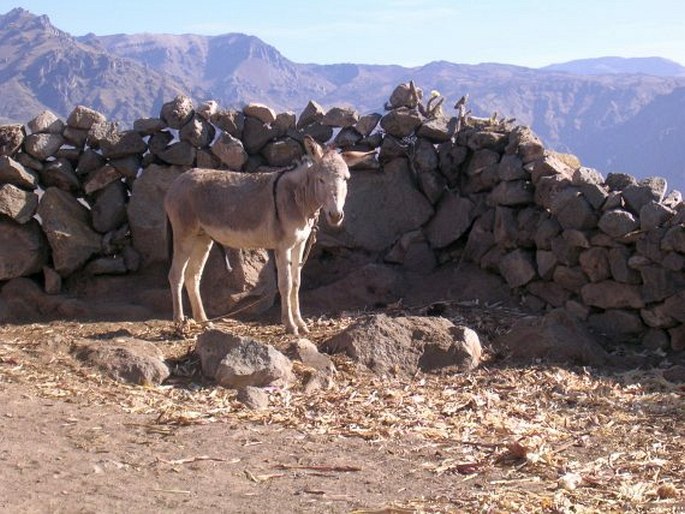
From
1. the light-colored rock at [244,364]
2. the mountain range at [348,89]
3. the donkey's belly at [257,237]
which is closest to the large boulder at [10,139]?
the donkey's belly at [257,237]

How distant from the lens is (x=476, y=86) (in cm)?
4872

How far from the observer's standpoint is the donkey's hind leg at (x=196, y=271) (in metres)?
9.88

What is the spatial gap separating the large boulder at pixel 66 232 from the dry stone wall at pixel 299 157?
0.6 inches

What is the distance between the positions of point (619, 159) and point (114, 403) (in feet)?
103

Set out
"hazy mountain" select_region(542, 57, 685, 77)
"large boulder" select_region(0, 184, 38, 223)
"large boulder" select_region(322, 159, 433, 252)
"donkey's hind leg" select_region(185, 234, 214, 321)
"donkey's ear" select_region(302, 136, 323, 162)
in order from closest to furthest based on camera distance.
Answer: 1. "donkey's ear" select_region(302, 136, 323, 162)
2. "donkey's hind leg" select_region(185, 234, 214, 321)
3. "large boulder" select_region(0, 184, 38, 223)
4. "large boulder" select_region(322, 159, 433, 252)
5. "hazy mountain" select_region(542, 57, 685, 77)

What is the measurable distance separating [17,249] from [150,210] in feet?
5.26

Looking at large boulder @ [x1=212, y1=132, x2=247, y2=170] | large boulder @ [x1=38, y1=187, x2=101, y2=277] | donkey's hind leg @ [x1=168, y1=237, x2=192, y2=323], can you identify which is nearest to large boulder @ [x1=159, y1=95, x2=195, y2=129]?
large boulder @ [x1=212, y1=132, x2=247, y2=170]

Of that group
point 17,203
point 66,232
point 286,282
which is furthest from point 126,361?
point 17,203

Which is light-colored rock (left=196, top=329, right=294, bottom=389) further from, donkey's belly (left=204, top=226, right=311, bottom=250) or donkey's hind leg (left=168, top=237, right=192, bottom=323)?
donkey's hind leg (left=168, top=237, right=192, bottom=323)

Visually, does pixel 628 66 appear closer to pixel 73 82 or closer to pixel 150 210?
pixel 73 82

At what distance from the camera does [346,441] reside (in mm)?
6242

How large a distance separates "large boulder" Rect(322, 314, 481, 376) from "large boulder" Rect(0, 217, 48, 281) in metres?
4.25

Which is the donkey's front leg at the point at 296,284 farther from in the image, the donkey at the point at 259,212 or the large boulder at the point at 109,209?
the large boulder at the point at 109,209

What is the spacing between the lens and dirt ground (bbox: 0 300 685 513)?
16.4 ft
